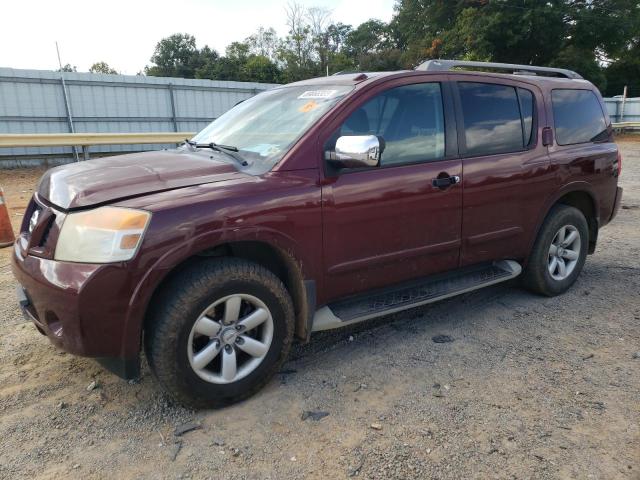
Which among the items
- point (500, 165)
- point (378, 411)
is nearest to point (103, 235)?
point (378, 411)

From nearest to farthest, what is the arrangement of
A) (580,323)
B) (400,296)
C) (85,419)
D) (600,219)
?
(85,419) → (400,296) → (580,323) → (600,219)

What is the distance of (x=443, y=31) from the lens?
3766 cm

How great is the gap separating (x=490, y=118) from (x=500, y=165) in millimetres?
375

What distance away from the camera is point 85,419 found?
260 centimetres

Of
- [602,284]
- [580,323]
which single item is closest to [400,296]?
[580,323]

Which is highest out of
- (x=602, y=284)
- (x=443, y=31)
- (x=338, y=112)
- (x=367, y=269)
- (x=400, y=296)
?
(x=443, y=31)

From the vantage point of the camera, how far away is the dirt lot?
2.26 meters

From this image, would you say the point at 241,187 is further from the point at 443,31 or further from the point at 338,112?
the point at 443,31

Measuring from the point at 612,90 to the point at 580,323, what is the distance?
39438 mm

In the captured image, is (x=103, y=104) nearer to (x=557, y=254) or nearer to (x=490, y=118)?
(x=490, y=118)

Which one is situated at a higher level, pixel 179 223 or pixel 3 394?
pixel 179 223

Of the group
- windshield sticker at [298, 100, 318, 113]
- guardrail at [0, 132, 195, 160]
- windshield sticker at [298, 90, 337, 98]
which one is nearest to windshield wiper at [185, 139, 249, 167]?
windshield sticker at [298, 100, 318, 113]

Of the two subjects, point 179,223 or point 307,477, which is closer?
point 307,477

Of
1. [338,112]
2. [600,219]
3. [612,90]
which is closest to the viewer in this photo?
[338,112]
